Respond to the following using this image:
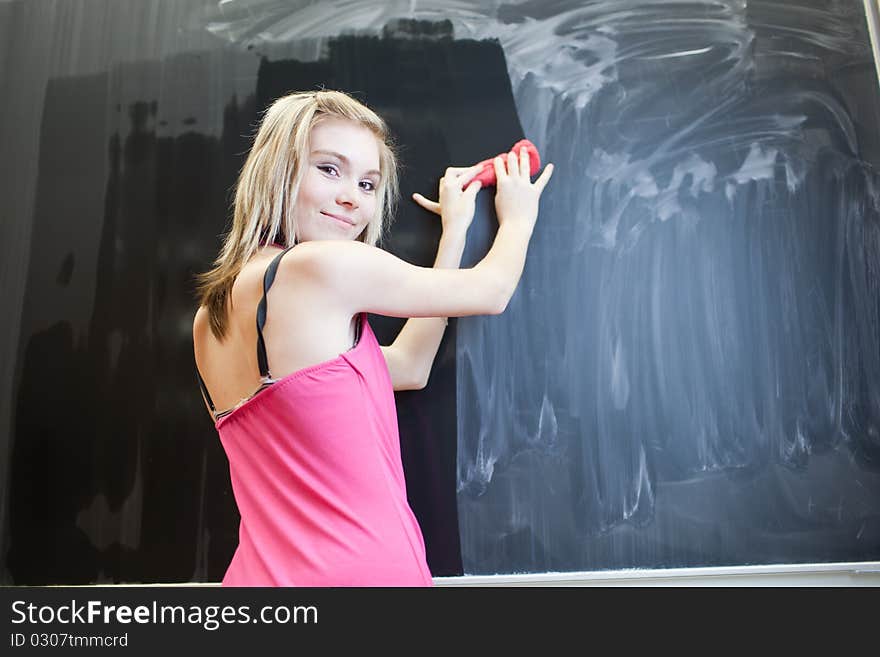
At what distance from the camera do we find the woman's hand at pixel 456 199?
129 centimetres

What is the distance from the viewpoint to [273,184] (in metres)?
1.09

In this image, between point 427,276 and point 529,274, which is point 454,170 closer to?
point 529,274

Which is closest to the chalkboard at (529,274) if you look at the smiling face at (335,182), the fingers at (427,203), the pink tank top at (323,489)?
the fingers at (427,203)

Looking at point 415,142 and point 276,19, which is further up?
point 276,19

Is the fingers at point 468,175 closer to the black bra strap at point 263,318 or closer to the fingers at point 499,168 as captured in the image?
the fingers at point 499,168

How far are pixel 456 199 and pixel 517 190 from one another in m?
0.12

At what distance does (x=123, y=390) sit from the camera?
1283 millimetres

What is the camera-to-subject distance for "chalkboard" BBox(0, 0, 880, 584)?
1.24 metres

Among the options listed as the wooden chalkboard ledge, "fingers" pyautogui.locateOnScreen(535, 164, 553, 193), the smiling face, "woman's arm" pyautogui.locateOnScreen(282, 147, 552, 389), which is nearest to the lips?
the smiling face

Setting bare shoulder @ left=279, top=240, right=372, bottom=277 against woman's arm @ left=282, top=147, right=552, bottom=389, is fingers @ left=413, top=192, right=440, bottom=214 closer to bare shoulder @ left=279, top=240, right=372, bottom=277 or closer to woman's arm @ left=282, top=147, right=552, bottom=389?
woman's arm @ left=282, top=147, right=552, bottom=389

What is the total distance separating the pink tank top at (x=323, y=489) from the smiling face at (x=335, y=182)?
267 mm
